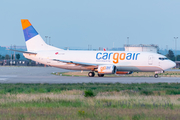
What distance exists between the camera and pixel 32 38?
40719 millimetres

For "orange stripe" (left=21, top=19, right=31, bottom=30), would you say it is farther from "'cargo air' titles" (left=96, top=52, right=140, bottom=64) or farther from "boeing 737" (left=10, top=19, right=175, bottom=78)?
"'cargo air' titles" (left=96, top=52, right=140, bottom=64)

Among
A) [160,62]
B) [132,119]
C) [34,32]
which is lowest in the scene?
[132,119]

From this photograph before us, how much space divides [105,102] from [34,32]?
2848 centimetres

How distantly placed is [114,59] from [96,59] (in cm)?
246

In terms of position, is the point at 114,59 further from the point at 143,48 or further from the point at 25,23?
the point at 143,48

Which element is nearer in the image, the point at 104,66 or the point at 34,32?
the point at 104,66

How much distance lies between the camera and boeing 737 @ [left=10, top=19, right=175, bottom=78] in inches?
1453

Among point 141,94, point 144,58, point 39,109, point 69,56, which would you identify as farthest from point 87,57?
point 39,109

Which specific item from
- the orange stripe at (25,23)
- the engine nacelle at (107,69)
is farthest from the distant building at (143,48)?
the orange stripe at (25,23)

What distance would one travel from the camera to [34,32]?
134 feet

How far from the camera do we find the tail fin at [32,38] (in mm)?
40125

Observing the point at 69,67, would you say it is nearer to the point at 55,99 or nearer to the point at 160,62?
the point at 160,62

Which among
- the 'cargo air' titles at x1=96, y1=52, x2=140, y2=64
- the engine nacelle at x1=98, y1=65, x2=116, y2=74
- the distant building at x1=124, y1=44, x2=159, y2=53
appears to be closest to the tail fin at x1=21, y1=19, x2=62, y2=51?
the 'cargo air' titles at x1=96, y1=52, x2=140, y2=64

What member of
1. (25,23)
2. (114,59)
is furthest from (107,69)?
(25,23)
